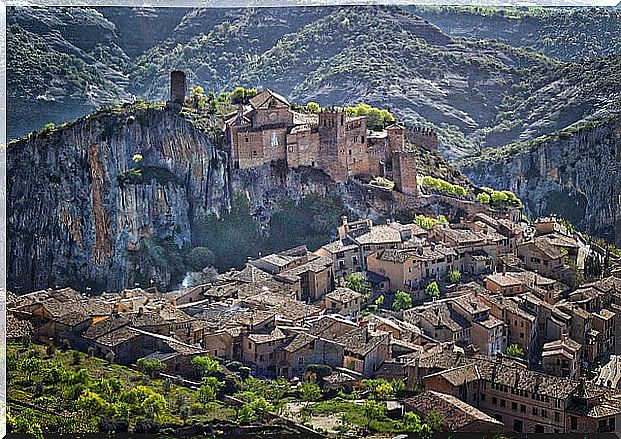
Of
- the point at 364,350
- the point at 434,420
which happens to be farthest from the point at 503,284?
the point at 434,420

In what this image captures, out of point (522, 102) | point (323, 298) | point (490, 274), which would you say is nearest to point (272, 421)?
point (323, 298)

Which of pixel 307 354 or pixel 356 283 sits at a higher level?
pixel 356 283

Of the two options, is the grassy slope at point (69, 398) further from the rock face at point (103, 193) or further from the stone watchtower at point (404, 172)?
the stone watchtower at point (404, 172)

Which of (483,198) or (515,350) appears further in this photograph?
(483,198)

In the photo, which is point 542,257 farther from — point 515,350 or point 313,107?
point 313,107

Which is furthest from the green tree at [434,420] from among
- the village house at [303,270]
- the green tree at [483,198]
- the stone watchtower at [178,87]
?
the green tree at [483,198]

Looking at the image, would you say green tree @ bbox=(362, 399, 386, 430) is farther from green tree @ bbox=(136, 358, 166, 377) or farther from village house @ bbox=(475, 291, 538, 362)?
village house @ bbox=(475, 291, 538, 362)
